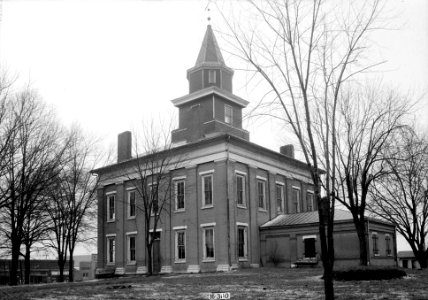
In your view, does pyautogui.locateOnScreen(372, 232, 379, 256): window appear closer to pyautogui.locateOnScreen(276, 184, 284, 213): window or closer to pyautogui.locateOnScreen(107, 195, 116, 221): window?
pyautogui.locateOnScreen(276, 184, 284, 213): window

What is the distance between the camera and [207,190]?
117 ft

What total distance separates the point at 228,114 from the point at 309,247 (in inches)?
491

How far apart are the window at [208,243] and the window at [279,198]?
22.5 feet

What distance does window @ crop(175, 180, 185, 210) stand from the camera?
3741 cm

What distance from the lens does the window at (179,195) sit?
3741cm

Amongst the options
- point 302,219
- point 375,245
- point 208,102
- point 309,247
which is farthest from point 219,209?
point 375,245

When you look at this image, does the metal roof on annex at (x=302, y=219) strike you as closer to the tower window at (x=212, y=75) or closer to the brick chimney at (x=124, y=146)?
the tower window at (x=212, y=75)

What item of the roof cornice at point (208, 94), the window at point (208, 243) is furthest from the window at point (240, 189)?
the roof cornice at point (208, 94)

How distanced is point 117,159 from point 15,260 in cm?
1605

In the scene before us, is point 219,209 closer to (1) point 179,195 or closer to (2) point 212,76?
(1) point 179,195

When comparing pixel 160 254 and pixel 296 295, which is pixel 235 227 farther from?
pixel 296 295

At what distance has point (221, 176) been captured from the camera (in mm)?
34656

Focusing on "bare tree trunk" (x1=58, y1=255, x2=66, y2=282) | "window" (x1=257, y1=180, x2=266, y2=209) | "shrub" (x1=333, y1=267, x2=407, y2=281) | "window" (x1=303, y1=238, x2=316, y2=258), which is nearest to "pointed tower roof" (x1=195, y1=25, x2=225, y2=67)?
"window" (x1=257, y1=180, x2=266, y2=209)

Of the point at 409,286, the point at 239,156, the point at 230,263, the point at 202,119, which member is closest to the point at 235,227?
the point at 230,263
